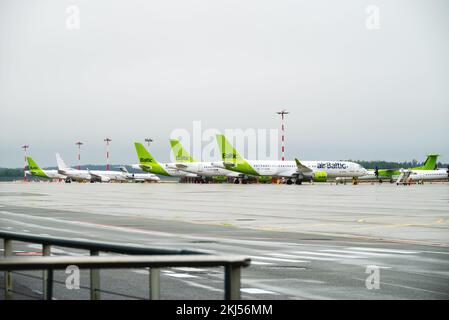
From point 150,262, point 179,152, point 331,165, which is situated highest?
point 179,152

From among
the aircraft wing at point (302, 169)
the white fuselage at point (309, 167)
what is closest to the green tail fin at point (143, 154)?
the white fuselage at point (309, 167)

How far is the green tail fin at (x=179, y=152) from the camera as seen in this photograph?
15550 cm

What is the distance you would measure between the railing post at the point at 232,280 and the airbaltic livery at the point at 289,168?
11826 cm

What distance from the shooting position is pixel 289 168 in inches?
5157

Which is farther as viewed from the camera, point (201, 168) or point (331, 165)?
point (201, 168)

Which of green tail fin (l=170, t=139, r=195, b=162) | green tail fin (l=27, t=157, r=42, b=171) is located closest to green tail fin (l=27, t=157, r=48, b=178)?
green tail fin (l=27, t=157, r=42, b=171)

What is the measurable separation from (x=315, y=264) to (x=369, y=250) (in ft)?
12.6

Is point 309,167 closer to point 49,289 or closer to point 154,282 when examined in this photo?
point 49,289

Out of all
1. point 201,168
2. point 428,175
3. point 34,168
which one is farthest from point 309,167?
point 34,168

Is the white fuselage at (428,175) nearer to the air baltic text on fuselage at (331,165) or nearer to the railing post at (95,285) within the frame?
the air baltic text on fuselage at (331,165)

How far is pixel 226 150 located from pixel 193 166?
520 inches

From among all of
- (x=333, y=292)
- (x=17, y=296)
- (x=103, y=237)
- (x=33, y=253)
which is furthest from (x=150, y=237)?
(x=17, y=296)
